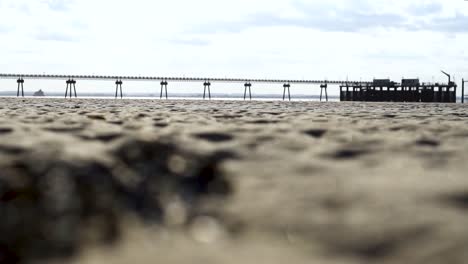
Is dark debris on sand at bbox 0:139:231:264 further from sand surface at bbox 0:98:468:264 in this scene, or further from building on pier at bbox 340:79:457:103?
building on pier at bbox 340:79:457:103

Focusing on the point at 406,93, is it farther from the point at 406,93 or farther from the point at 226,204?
the point at 226,204

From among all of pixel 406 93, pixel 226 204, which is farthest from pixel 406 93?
pixel 226 204

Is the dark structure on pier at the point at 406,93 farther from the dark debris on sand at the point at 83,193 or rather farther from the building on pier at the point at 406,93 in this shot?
the dark debris on sand at the point at 83,193

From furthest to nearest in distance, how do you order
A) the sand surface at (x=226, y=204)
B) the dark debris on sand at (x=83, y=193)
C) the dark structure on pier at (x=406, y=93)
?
1. the dark structure on pier at (x=406, y=93)
2. the dark debris on sand at (x=83, y=193)
3. the sand surface at (x=226, y=204)

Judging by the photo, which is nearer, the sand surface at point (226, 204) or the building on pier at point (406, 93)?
the sand surface at point (226, 204)

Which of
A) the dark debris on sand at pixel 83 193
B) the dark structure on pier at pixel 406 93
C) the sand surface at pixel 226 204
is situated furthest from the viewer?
the dark structure on pier at pixel 406 93

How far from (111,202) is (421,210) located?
1559mm

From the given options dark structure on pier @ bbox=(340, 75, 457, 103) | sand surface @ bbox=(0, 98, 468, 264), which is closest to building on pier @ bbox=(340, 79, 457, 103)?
dark structure on pier @ bbox=(340, 75, 457, 103)

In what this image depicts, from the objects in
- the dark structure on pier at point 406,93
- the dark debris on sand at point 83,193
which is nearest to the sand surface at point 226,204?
the dark debris on sand at point 83,193

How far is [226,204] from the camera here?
2609mm

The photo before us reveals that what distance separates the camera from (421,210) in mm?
2385

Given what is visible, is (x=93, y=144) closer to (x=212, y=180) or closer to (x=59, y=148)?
(x=59, y=148)

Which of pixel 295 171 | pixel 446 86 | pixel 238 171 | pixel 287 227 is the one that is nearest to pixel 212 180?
pixel 238 171

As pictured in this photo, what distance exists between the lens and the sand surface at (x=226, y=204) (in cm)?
205
